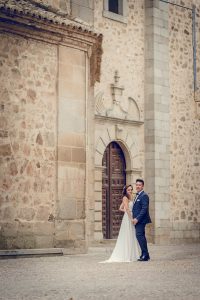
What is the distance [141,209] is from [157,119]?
7.89 meters

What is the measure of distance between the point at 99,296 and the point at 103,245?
11.1 m

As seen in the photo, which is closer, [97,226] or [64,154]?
[64,154]

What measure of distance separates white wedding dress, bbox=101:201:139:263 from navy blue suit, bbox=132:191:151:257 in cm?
27

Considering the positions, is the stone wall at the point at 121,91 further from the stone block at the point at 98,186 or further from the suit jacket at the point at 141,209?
the suit jacket at the point at 141,209

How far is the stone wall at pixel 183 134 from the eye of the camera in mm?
19625

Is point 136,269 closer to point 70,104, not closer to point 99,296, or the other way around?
point 99,296

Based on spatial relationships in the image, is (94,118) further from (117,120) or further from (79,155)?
(79,155)

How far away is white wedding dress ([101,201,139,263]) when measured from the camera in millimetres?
11234

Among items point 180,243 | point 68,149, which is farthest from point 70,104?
point 180,243

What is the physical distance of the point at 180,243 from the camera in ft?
63.7

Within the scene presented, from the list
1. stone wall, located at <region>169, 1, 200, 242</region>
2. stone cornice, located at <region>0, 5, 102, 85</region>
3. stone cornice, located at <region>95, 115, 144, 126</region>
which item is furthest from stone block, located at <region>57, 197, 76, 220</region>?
stone wall, located at <region>169, 1, 200, 242</region>

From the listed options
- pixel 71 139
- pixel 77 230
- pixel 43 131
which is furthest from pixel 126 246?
pixel 43 131

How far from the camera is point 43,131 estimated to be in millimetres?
11531

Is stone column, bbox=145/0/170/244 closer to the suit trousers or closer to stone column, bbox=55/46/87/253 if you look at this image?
stone column, bbox=55/46/87/253
